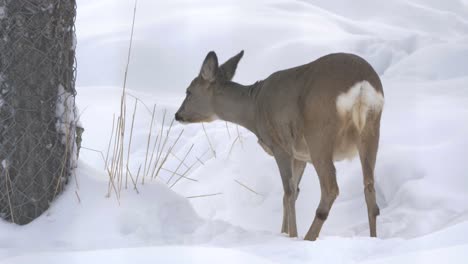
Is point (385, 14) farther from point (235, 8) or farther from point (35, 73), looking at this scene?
point (35, 73)

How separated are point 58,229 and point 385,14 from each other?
949 cm

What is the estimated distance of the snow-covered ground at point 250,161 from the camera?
3.90 meters

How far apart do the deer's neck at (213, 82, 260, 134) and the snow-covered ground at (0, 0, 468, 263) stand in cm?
60

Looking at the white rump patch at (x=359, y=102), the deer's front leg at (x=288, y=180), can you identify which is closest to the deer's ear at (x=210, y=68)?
the deer's front leg at (x=288, y=180)

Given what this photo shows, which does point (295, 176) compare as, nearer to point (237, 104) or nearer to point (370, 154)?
point (237, 104)

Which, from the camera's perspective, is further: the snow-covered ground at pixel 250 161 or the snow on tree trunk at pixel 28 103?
the snow on tree trunk at pixel 28 103

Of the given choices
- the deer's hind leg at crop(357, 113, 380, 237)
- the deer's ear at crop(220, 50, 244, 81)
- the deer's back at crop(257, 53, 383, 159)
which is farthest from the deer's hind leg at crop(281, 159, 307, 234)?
the deer's ear at crop(220, 50, 244, 81)

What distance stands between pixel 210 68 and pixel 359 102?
153cm

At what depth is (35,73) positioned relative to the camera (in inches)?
190

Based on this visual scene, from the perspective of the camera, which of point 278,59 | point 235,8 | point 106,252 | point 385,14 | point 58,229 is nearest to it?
point 106,252

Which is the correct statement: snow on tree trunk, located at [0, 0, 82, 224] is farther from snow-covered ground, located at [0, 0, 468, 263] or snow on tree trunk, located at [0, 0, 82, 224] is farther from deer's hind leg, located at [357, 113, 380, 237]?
deer's hind leg, located at [357, 113, 380, 237]

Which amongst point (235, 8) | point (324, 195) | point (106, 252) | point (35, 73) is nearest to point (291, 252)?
point (106, 252)

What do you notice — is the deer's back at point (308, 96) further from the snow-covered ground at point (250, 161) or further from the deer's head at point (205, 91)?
the snow-covered ground at point (250, 161)

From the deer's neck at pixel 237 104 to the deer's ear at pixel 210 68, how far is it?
120 millimetres
